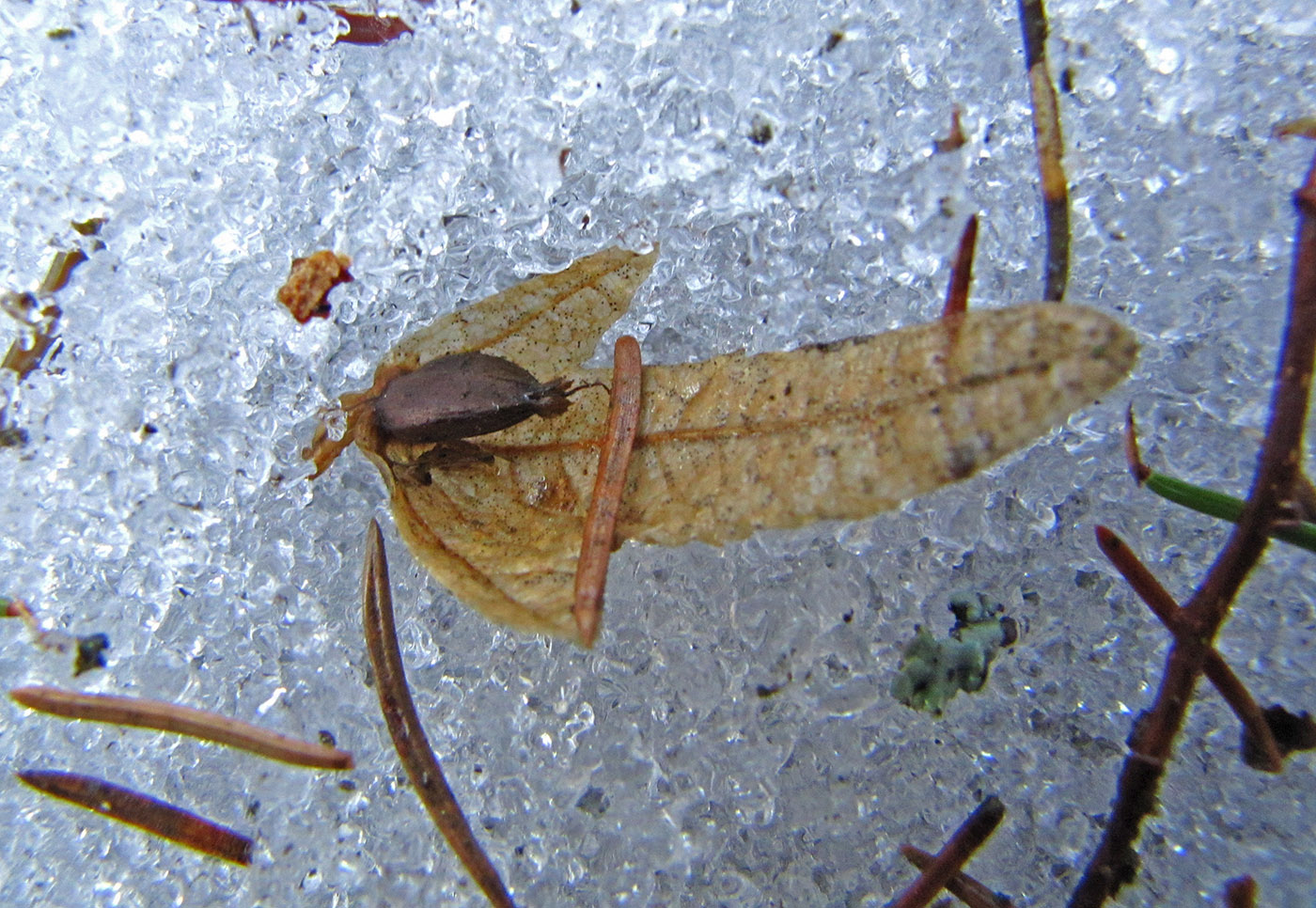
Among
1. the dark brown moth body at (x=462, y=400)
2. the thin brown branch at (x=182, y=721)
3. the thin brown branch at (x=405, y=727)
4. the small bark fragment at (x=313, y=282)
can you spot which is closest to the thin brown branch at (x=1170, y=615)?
the dark brown moth body at (x=462, y=400)

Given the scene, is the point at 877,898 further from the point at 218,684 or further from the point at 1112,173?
the point at 1112,173

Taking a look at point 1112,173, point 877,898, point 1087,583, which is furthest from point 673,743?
point 1112,173

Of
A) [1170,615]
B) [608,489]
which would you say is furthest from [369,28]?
[1170,615]

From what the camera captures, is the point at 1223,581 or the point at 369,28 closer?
the point at 1223,581

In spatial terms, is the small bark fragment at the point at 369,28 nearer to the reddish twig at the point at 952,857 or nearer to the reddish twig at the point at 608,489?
the reddish twig at the point at 608,489

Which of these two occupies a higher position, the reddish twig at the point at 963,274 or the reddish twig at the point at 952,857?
the reddish twig at the point at 963,274

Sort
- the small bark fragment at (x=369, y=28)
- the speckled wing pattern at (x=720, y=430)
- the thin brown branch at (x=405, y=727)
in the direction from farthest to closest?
the small bark fragment at (x=369, y=28), the thin brown branch at (x=405, y=727), the speckled wing pattern at (x=720, y=430)

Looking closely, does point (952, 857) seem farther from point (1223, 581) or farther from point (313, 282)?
point (313, 282)
